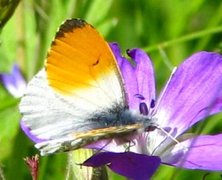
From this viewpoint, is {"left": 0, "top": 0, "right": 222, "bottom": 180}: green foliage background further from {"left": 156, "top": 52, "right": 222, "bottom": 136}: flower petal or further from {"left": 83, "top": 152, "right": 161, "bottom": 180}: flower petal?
{"left": 83, "top": 152, "right": 161, "bottom": 180}: flower petal

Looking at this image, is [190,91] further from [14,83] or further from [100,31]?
[14,83]

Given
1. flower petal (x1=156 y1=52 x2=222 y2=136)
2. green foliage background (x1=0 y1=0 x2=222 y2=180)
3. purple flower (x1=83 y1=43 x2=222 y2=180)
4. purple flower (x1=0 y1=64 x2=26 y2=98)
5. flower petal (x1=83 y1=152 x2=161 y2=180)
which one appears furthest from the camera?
purple flower (x1=0 y1=64 x2=26 y2=98)

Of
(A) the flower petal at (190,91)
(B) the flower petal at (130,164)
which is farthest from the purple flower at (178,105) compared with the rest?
(B) the flower petal at (130,164)

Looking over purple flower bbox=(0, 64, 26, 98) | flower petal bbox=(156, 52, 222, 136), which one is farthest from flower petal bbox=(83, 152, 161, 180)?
purple flower bbox=(0, 64, 26, 98)

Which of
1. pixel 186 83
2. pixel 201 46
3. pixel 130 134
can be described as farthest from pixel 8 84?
pixel 130 134

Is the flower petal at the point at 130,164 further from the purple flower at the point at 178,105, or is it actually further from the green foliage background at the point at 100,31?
the green foliage background at the point at 100,31

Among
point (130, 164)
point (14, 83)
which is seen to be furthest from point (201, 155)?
point (14, 83)
